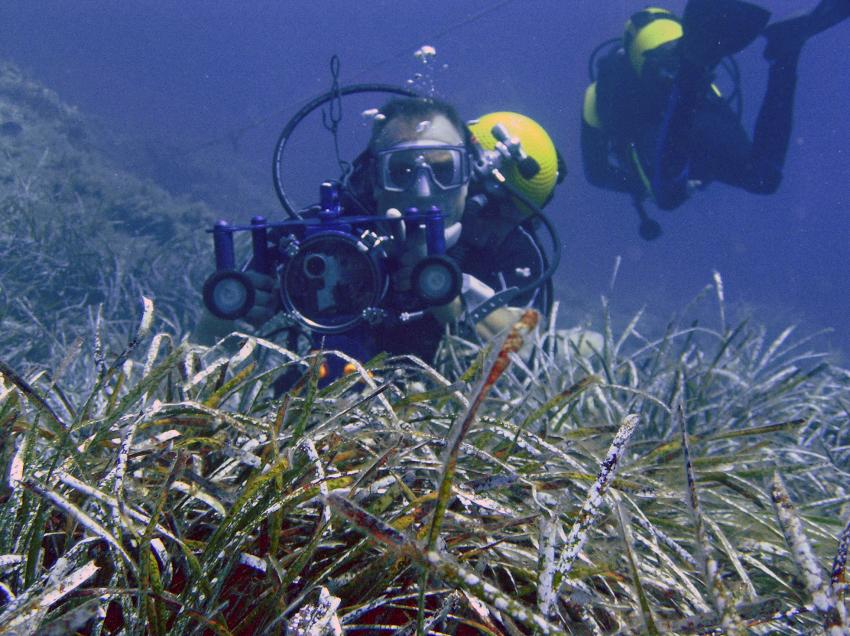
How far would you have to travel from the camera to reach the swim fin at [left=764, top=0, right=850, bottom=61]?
22.8 ft

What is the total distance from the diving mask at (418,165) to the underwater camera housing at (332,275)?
0.71 metres

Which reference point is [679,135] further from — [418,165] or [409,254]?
[409,254]

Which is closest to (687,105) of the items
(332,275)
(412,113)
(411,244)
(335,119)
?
(412,113)

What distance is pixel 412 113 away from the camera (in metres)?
3.46

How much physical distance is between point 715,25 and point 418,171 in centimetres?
535

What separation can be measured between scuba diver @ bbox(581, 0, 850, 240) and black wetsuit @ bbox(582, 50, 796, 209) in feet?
0.04

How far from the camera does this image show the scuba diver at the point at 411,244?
8.14 feet

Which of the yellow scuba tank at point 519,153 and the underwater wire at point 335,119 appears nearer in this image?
the underwater wire at point 335,119

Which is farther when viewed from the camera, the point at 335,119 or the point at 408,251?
the point at 335,119

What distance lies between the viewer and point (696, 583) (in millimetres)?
938

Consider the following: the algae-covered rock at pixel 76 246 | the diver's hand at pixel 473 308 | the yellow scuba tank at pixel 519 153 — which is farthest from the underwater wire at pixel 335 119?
the algae-covered rock at pixel 76 246

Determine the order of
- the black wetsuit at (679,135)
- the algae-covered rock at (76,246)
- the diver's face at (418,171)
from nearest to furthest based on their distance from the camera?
the diver's face at (418,171) < the algae-covered rock at (76,246) < the black wetsuit at (679,135)

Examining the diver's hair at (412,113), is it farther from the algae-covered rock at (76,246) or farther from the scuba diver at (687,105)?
the scuba diver at (687,105)

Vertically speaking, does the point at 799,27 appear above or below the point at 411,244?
above
